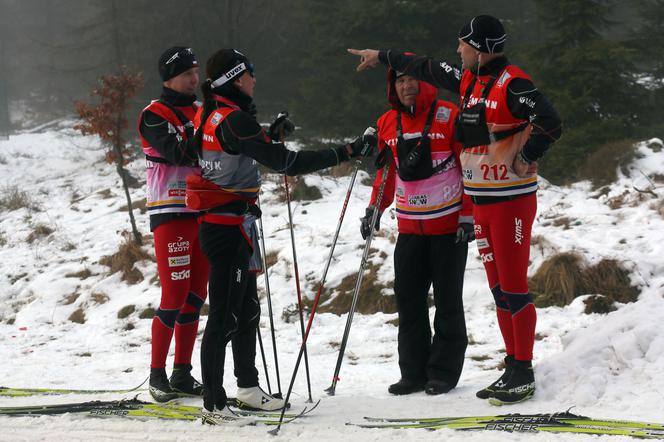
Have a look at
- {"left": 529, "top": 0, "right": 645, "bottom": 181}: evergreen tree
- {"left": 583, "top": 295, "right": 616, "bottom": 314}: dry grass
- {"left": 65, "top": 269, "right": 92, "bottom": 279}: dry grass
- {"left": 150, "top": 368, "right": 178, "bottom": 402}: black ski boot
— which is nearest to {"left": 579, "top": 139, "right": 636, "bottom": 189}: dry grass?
{"left": 529, "top": 0, "right": 645, "bottom": 181}: evergreen tree

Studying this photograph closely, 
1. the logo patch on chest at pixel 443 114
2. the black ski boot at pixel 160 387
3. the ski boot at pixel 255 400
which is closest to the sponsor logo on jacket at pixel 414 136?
the logo patch on chest at pixel 443 114

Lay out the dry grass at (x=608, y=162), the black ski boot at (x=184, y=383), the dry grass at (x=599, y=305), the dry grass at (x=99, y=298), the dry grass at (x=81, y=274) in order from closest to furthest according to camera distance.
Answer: the black ski boot at (x=184, y=383), the dry grass at (x=599, y=305), the dry grass at (x=99, y=298), the dry grass at (x=81, y=274), the dry grass at (x=608, y=162)

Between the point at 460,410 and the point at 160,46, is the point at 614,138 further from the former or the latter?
the point at 160,46

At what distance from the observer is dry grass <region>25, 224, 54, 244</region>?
13.5m

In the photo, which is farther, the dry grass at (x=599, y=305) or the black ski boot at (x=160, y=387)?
the dry grass at (x=599, y=305)

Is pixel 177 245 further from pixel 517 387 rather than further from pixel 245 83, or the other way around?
pixel 517 387

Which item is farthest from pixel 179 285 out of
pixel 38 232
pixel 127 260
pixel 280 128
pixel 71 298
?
pixel 38 232

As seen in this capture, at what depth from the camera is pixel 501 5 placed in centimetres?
2527

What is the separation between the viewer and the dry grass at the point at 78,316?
31.8 feet

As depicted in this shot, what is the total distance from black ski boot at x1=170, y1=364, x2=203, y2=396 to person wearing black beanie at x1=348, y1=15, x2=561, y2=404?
2.30m

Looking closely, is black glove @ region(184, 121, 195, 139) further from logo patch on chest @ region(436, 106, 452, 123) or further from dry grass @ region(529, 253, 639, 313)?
dry grass @ region(529, 253, 639, 313)

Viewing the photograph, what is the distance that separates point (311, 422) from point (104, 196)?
13313mm

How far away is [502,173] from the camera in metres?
4.59

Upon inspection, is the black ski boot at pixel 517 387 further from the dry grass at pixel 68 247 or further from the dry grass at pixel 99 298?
the dry grass at pixel 68 247
